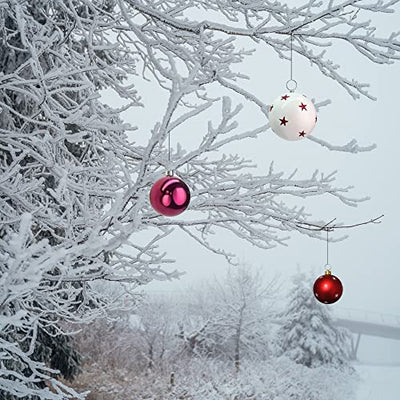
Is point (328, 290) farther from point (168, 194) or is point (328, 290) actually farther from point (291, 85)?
point (168, 194)

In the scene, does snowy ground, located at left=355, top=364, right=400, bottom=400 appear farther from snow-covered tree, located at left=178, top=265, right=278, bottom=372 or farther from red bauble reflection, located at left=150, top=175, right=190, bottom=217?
red bauble reflection, located at left=150, top=175, right=190, bottom=217

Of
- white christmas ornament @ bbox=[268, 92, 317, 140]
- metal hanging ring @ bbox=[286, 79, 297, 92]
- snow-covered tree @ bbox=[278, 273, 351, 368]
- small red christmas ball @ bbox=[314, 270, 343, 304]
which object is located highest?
metal hanging ring @ bbox=[286, 79, 297, 92]

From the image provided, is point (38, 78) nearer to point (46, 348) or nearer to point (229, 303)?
point (46, 348)

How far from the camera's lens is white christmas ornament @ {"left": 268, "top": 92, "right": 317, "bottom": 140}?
108 inches

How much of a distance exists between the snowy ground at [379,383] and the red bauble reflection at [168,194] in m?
14.3

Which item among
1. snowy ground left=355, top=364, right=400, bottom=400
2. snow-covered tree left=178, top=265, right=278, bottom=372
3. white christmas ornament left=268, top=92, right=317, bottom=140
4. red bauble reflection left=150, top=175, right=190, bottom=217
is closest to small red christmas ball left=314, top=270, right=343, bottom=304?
white christmas ornament left=268, top=92, right=317, bottom=140

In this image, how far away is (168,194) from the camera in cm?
203

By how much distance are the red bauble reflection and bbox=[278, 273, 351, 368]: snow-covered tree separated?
14.7 m

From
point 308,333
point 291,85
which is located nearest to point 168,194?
point 291,85

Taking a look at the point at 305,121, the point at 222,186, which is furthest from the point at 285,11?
the point at 222,186

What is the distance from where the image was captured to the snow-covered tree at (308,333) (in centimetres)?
1591

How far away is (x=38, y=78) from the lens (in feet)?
7.21

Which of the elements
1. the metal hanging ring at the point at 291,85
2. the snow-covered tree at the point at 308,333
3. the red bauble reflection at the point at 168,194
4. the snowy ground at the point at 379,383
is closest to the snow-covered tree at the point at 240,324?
the snow-covered tree at the point at 308,333

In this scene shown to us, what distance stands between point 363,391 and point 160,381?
7516 mm
